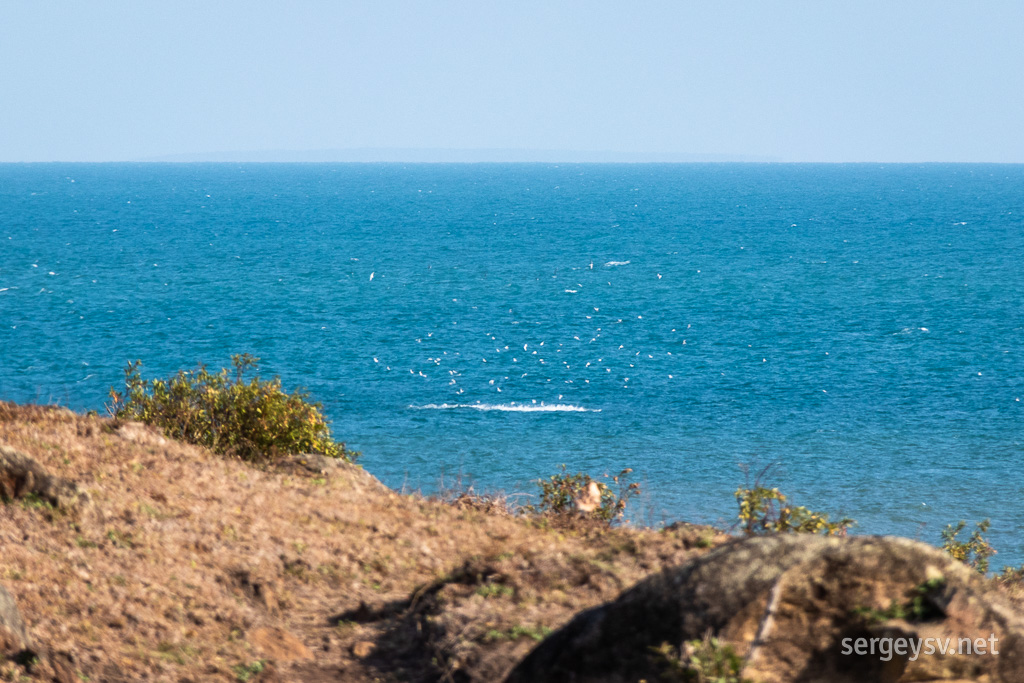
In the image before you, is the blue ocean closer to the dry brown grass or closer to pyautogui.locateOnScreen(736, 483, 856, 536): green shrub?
pyautogui.locateOnScreen(736, 483, 856, 536): green shrub

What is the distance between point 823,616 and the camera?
6.60 m

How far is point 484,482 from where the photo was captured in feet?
A: 118

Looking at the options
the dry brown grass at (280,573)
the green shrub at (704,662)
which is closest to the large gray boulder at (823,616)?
the green shrub at (704,662)

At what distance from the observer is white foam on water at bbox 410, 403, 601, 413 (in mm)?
47688

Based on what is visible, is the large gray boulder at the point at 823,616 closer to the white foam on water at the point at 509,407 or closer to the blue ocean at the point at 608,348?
the blue ocean at the point at 608,348

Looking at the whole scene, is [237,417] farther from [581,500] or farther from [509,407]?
[509,407]

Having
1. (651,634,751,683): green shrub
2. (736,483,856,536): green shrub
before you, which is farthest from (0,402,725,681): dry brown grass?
(651,634,751,683): green shrub

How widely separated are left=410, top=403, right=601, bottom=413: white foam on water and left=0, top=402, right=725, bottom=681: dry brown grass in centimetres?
3363

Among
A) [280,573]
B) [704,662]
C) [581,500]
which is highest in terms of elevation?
[704,662]

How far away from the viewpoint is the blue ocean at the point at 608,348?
3853 cm

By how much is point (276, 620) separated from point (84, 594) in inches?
80.7

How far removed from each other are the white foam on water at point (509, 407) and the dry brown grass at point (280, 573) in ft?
110

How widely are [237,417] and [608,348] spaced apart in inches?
1867

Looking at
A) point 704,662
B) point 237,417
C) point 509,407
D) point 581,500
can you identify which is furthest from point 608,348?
point 704,662
